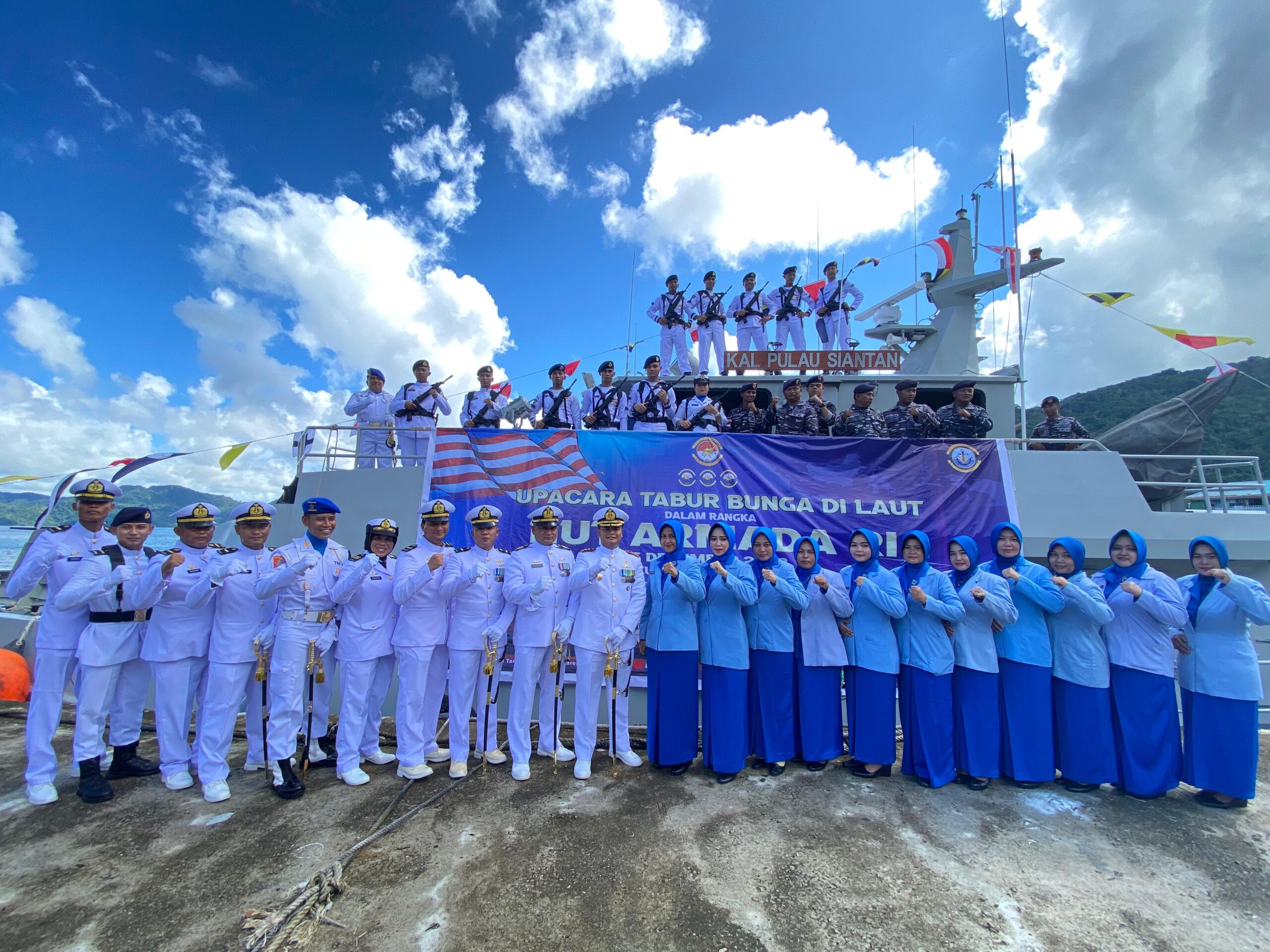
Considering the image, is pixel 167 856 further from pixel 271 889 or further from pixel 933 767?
pixel 933 767

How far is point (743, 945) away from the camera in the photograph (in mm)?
2449

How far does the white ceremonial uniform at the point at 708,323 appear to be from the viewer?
10.3 m

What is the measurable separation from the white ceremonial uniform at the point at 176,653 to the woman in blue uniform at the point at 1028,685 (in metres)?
5.70

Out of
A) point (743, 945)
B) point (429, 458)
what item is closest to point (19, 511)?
point (429, 458)

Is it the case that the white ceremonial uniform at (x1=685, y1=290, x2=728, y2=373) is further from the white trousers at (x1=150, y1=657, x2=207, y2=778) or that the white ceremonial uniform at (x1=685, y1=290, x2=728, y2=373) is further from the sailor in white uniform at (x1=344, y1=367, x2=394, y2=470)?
the white trousers at (x1=150, y1=657, x2=207, y2=778)

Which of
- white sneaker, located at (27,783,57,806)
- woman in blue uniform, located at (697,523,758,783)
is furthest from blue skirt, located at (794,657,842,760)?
white sneaker, located at (27,783,57,806)

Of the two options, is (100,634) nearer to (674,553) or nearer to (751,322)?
(674,553)

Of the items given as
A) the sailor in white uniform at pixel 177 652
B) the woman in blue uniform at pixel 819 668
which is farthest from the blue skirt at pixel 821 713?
the sailor in white uniform at pixel 177 652

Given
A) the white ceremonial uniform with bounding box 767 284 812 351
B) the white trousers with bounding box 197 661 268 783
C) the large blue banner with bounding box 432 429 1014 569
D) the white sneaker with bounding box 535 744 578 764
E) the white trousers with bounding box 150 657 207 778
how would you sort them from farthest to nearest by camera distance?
the white ceremonial uniform with bounding box 767 284 812 351 → the large blue banner with bounding box 432 429 1014 569 → the white sneaker with bounding box 535 744 578 764 → the white trousers with bounding box 150 657 207 778 → the white trousers with bounding box 197 661 268 783

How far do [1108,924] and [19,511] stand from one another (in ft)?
338

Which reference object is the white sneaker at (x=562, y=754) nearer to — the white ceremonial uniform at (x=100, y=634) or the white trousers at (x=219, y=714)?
the white trousers at (x=219, y=714)

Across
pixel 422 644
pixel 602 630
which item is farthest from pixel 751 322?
pixel 422 644

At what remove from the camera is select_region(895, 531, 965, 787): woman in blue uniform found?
407 centimetres

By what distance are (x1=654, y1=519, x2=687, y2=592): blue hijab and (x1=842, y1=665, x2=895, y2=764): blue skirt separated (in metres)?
1.60
